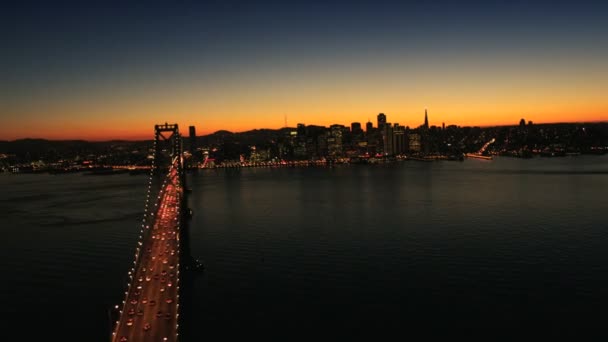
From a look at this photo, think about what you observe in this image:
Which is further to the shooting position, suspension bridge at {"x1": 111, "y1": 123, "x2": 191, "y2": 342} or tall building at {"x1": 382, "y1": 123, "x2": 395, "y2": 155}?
tall building at {"x1": 382, "y1": 123, "x2": 395, "y2": 155}

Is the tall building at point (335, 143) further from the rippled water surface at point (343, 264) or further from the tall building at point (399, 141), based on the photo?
the rippled water surface at point (343, 264)

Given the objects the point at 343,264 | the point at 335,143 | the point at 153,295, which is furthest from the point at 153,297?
the point at 335,143

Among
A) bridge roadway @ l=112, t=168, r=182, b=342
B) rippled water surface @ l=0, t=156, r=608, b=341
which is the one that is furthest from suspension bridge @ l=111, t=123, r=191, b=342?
rippled water surface @ l=0, t=156, r=608, b=341

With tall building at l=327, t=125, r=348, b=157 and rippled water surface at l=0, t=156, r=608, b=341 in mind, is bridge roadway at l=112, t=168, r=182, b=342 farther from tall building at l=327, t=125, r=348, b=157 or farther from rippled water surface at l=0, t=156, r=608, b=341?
tall building at l=327, t=125, r=348, b=157

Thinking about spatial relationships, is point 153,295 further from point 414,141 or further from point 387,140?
point 414,141

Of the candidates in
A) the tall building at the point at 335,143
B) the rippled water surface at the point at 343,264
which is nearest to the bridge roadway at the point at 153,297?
the rippled water surface at the point at 343,264

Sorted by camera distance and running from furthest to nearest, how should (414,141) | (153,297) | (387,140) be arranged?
1. (414,141)
2. (387,140)
3. (153,297)
